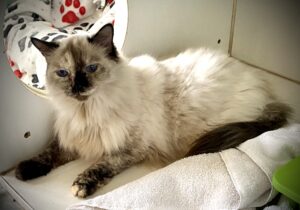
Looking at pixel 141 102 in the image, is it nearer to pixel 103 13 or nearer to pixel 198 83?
pixel 198 83

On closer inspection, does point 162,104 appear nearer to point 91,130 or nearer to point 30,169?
point 91,130

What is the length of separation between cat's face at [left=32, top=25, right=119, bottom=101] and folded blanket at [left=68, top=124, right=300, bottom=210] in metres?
0.36

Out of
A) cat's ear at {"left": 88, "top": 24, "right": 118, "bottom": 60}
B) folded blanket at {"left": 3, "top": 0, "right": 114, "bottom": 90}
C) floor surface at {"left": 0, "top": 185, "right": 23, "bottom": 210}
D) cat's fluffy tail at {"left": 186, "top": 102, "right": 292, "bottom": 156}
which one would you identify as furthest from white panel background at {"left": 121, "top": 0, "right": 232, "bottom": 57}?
floor surface at {"left": 0, "top": 185, "right": 23, "bottom": 210}

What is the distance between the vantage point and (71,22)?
6.64 ft

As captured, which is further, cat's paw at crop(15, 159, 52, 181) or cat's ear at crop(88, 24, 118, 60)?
cat's paw at crop(15, 159, 52, 181)

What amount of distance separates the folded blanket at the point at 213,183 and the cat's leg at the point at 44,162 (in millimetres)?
299

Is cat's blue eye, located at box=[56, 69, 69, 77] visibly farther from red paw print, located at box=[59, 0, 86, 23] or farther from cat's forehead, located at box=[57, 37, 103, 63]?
red paw print, located at box=[59, 0, 86, 23]

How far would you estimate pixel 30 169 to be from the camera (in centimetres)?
138

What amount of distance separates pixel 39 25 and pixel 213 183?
45.0 inches

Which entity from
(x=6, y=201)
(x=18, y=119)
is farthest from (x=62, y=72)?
(x=6, y=201)

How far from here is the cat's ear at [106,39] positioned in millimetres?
1247

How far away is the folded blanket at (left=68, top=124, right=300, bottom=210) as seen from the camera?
3.76 ft

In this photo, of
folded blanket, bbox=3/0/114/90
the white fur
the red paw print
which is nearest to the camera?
the white fur

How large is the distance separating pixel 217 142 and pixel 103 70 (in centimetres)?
49
